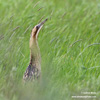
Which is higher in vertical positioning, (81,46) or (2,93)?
(2,93)

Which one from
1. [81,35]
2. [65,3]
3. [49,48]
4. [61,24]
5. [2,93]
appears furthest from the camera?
[65,3]

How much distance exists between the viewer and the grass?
447cm

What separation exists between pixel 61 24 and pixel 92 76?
2.29 meters

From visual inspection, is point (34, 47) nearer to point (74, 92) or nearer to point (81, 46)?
point (74, 92)

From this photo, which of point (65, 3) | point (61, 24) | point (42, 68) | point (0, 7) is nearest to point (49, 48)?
point (42, 68)

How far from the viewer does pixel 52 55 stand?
5473 mm

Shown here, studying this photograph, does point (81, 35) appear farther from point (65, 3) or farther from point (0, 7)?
point (65, 3)

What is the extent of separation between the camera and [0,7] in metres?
7.34

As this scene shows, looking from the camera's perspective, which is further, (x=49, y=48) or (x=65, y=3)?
(x=65, y=3)

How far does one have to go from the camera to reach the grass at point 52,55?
4.47 metres

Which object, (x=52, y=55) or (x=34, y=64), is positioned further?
(x=52, y=55)

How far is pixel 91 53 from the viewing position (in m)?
5.77

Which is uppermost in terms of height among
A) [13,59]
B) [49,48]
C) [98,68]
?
[13,59]

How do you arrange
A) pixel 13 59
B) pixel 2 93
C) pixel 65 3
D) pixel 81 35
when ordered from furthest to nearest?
pixel 65 3, pixel 81 35, pixel 13 59, pixel 2 93
